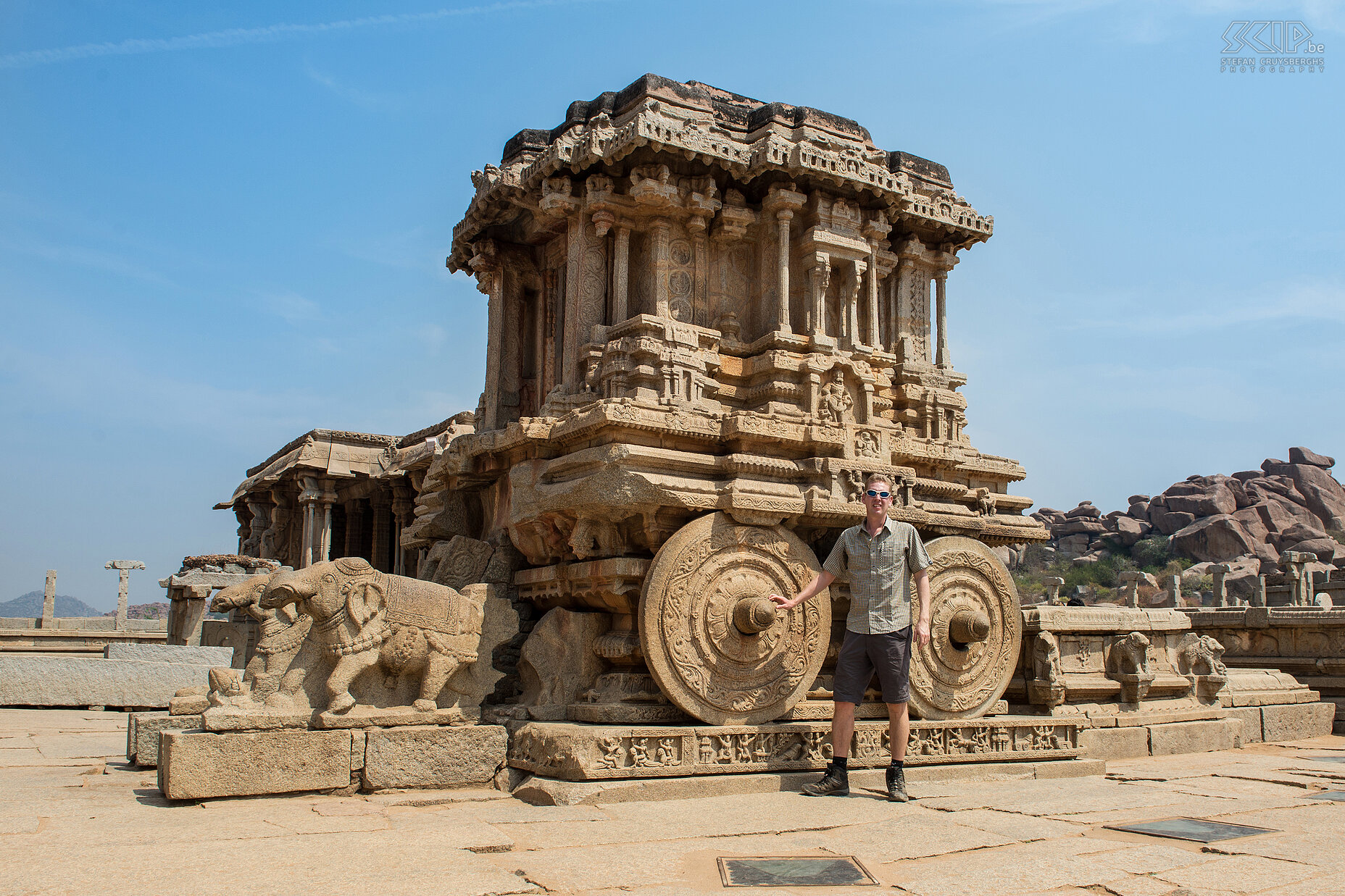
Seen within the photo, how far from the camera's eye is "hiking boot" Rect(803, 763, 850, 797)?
20.9ft

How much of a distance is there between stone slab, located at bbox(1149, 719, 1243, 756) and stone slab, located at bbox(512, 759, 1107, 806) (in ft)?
5.63

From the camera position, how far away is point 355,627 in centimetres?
661

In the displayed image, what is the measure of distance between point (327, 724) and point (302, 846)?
66.2 inches

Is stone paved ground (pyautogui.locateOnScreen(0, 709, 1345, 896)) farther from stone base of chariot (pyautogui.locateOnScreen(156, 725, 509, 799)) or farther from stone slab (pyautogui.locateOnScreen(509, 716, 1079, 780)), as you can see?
stone slab (pyautogui.locateOnScreen(509, 716, 1079, 780))

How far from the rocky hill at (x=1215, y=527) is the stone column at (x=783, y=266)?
57.1m

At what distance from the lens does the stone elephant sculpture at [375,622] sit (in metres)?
6.52

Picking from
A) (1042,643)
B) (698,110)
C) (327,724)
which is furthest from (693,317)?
(327,724)

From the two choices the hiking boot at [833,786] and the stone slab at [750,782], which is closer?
the stone slab at [750,782]

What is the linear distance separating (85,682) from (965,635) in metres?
10.2

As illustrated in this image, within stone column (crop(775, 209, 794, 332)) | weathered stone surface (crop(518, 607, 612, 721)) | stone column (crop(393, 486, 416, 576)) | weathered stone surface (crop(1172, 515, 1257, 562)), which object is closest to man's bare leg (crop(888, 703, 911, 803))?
weathered stone surface (crop(518, 607, 612, 721))

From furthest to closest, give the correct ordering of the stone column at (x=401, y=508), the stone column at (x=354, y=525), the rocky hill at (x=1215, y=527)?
the rocky hill at (x=1215, y=527)
the stone column at (x=354, y=525)
the stone column at (x=401, y=508)

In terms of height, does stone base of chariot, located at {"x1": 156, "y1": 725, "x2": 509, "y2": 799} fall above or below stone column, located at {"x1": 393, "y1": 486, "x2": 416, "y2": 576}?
below

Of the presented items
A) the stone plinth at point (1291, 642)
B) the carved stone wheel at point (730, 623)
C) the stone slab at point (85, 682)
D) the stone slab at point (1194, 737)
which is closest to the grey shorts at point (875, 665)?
the carved stone wheel at point (730, 623)

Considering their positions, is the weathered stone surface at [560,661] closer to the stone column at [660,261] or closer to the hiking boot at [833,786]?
the hiking boot at [833,786]
